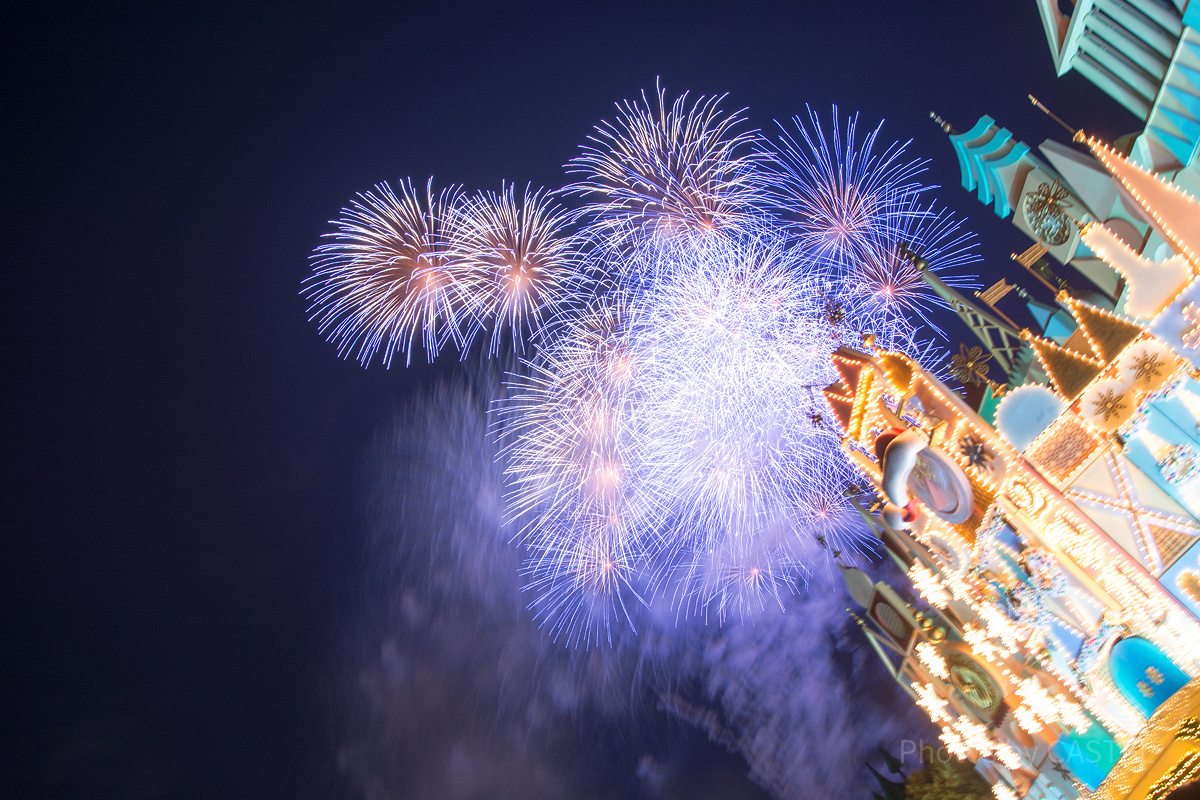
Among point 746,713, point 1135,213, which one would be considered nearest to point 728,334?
point 1135,213

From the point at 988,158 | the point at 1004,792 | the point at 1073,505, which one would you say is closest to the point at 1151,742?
the point at 1073,505

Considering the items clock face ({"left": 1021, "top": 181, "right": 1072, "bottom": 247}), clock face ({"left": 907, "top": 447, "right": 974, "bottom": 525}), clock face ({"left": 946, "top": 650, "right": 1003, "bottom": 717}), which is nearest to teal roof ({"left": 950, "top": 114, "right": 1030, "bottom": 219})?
clock face ({"left": 1021, "top": 181, "right": 1072, "bottom": 247})

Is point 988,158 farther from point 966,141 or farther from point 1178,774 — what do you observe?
point 1178,774

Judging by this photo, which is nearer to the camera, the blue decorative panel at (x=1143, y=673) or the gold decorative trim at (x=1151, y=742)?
the gold decorative trim at (x=1151, y=742)

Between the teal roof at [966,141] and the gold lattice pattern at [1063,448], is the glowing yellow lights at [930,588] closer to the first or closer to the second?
the gold lattice pattern at [1063,448]

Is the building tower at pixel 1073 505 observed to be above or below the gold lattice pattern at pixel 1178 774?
above

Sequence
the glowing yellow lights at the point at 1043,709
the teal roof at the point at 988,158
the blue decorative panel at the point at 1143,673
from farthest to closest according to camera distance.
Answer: the teal roof at the point at 988,158 → the glowing yellow lights at the point at 1043,709 → the blue decorative panel at the point at 1143,673

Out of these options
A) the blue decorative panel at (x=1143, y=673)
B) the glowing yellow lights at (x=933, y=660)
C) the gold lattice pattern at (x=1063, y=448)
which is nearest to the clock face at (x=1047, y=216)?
the gold lattice pattern at (x=1063, y=448)
